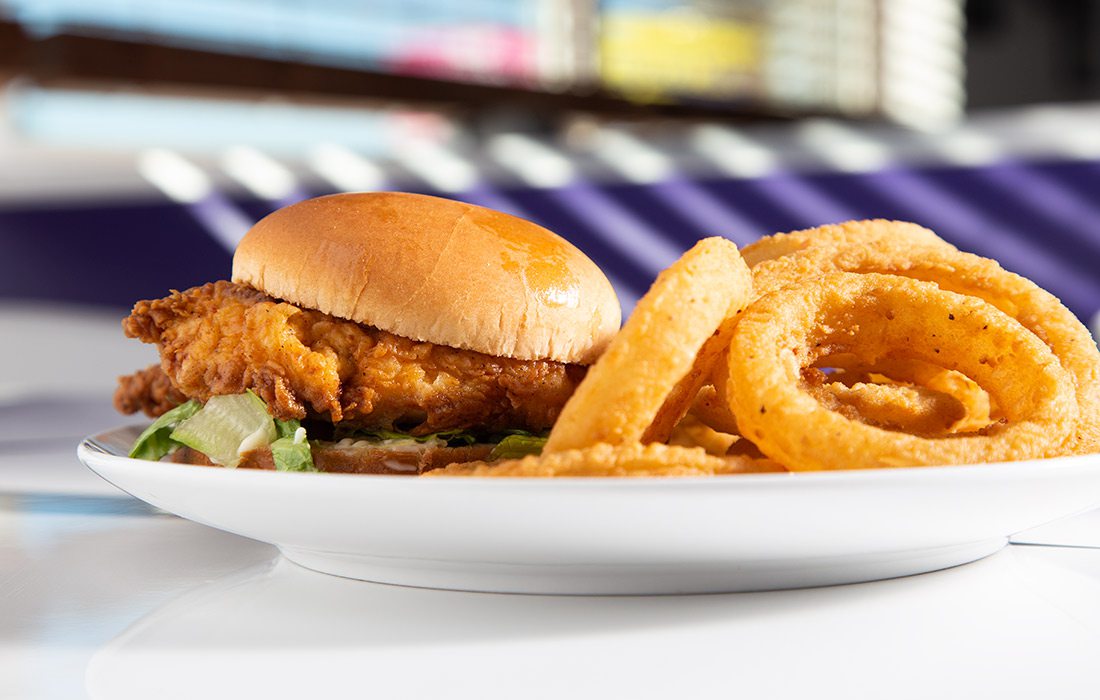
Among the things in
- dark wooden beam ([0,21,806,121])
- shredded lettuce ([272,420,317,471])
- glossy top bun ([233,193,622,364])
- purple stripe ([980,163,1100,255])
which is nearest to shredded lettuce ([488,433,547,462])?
glossy top bun ([233,193,622,364])

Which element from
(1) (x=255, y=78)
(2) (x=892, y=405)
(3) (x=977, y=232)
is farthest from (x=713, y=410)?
(1) (x=255, y=78)

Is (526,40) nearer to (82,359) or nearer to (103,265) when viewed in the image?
(103,265)

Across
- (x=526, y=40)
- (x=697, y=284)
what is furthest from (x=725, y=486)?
(x=526, y=40)

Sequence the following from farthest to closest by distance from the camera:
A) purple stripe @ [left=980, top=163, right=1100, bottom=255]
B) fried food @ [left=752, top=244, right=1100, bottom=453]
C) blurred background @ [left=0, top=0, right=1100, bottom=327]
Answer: blurred background @ [left=0, top=0, right=1100, bottom=327] → purple stripe @ [left=980, top=163, right=1100, bottom=255] → fried food @ [left=752, top=244, right=1100, bottom=453]

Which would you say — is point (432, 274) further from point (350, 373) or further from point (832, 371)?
point (832, 371)

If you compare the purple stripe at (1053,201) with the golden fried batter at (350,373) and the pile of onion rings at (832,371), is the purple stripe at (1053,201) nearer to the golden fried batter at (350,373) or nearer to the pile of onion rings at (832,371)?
the pile of onion rings at (832,371)

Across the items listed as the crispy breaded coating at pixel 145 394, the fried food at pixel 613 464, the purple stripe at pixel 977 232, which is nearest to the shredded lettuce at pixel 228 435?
the crispy breaded coating at pixel 145 394

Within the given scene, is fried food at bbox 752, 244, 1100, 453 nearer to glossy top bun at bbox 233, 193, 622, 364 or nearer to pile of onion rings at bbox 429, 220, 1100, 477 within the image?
pile of onion rings at bbox 429, 220, 1100, 477
